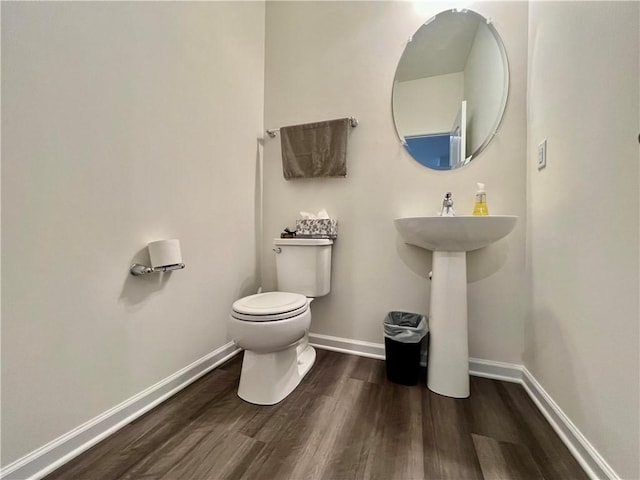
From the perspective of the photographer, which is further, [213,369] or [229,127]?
[229,127]

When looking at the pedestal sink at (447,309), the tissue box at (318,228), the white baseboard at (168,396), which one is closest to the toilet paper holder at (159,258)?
the white baseboard at (168,396)

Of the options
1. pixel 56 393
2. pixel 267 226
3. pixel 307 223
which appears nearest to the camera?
pixel 56 393

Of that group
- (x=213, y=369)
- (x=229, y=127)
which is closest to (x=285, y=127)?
(x=229, y=127)

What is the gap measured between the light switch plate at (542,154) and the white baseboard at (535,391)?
984 mm

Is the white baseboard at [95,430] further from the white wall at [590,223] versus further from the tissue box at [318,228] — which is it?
the white wall at [590,223]

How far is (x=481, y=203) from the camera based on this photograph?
4.44 ft

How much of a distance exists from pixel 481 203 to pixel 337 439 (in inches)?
49.1

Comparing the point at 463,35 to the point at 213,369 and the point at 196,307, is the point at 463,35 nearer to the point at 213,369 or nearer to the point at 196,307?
the point at 196,307

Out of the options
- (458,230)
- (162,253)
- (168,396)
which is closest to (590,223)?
(458,230)

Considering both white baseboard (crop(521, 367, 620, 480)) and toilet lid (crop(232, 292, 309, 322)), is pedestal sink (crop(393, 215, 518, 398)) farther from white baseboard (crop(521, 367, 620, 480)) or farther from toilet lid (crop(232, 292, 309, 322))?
toilet lid (crop(232, 292, 309, 322))

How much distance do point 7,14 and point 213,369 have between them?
156 centimetres

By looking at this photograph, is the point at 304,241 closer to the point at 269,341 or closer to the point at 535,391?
the point at 269,341

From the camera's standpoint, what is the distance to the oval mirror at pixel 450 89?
1451 mm

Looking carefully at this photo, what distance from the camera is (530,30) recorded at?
4.47ft
